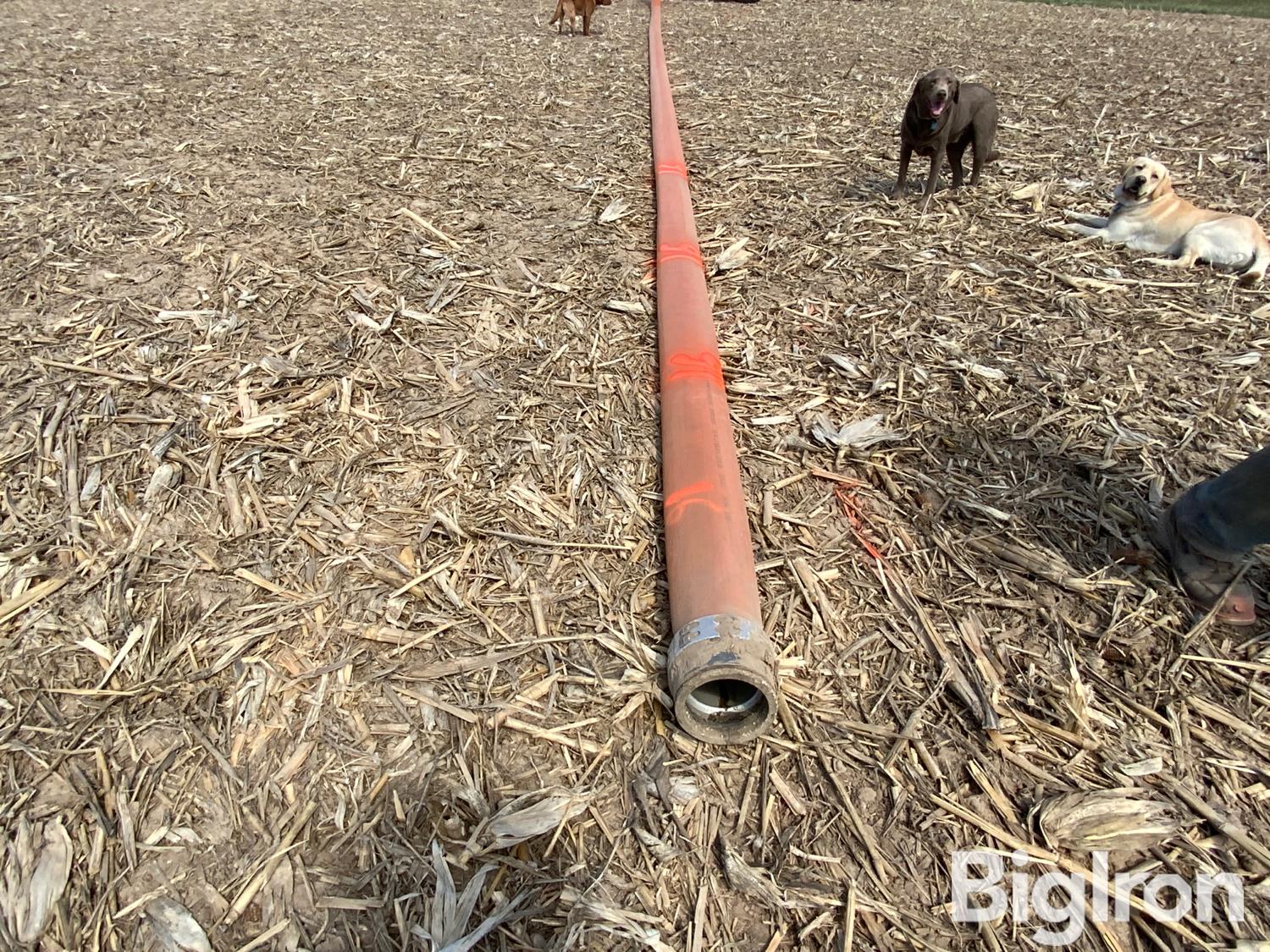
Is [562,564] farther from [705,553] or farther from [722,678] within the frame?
[722,678]

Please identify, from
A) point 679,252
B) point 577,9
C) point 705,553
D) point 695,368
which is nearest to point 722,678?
point 705,553

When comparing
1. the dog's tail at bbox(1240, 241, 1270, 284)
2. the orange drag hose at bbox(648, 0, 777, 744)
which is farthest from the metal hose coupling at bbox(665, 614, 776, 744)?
the dog's tail at bbox(1240, 241, 1270, 284)

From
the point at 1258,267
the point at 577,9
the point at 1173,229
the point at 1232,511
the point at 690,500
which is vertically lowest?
the point at 690,500

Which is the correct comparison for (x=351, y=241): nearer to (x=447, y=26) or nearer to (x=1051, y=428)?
(x=1051, y=428)

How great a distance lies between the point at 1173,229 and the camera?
377cm

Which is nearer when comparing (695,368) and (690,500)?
(690,500)

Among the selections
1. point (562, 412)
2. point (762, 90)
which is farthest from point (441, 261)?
point (762, 90)

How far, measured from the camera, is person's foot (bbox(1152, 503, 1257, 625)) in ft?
6.56

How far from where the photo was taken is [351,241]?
3816mm

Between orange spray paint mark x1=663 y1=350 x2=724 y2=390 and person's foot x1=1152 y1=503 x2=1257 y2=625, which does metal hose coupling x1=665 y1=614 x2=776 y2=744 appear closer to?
orange spray paint mark x1=663 y1=350 x2=724 y2=390

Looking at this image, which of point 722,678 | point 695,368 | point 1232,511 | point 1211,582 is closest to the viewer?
point 722,678

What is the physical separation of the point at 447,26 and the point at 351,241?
6.88 meters

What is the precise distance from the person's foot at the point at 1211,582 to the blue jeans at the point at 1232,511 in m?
0.05

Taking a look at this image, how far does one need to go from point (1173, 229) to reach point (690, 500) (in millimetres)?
3516
